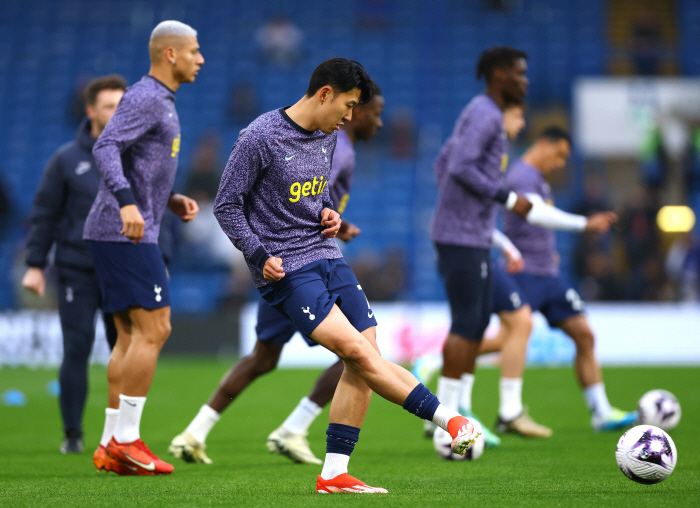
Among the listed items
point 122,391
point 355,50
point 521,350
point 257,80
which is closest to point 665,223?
point 355,50

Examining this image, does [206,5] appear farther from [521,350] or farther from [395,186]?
[521,350]

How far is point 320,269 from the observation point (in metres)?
4.20

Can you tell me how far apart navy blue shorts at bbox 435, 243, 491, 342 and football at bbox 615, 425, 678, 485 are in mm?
1790

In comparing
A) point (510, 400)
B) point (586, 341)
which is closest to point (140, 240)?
point (510, 400)

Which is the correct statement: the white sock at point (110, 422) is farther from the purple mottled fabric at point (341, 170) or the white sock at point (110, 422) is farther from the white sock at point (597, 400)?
the white sock at point (597, 400)

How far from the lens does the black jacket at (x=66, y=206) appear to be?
A: 595 centimetres

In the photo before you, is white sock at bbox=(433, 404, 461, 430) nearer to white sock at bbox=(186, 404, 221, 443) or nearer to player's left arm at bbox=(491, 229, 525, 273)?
white sock at bbox=(186, 404, 221, 443)

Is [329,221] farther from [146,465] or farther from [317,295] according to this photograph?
[146,465]

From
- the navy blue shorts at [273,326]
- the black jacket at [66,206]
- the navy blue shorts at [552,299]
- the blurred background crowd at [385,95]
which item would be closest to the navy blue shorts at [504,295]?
Result: the navy blue shorts at [552,299]

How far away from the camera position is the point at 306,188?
4.22 meters

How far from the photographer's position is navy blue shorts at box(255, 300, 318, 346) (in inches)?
214

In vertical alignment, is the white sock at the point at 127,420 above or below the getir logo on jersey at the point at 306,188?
below

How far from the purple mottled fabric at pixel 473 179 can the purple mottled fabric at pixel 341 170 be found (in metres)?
0.71

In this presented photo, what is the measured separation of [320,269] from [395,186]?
595 inches
